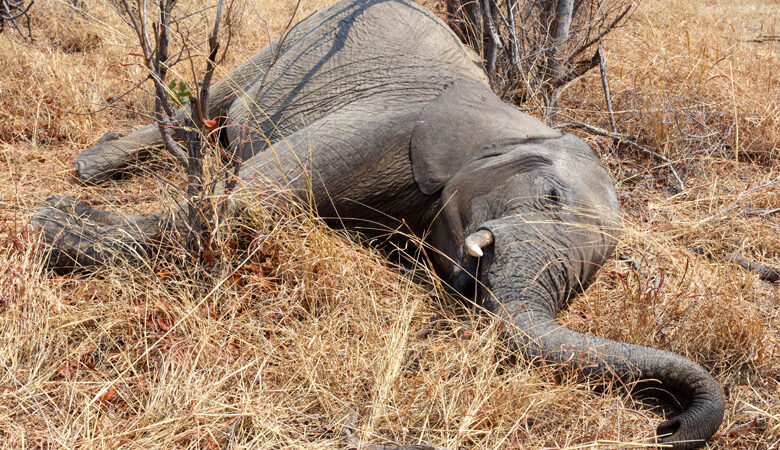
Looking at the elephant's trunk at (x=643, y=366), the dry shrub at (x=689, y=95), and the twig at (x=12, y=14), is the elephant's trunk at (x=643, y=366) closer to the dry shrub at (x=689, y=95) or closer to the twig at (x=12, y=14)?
the dry shrub at (x=689, y=95)

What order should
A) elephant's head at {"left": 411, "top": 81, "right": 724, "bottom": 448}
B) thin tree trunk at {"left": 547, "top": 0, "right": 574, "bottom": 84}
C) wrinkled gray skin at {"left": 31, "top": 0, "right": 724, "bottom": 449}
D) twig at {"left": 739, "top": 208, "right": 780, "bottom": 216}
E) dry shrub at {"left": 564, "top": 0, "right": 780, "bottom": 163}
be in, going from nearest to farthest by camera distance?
elephant's head at {"left": 411, "top": 81, "right": 724, "bottom": 448}, wrinkled gray skin at {"left": 31, "top": 0, "right": 724, "bottom": 449}, twig at {"left": 739, "top": 208, "right": 780, "bottom": 216}, dry shrub at {"left": 564, "top": 0, "right": 780, "bottom": 163}, thin tree trunk at {"left": 547, "top": 0, "right": 574, "bottom": 84}

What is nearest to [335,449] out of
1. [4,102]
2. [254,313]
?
[254,313]

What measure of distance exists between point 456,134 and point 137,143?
2.04 meters

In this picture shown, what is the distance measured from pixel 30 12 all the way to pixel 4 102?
254cm

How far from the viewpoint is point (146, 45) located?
3.06 meters

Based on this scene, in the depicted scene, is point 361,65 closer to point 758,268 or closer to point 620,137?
point 620,137

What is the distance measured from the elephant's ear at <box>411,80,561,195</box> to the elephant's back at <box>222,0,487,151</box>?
0.20 metres

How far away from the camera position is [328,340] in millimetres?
2996

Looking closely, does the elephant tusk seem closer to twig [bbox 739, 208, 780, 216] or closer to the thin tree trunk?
twig [bbox 739, 208, 780, 216]

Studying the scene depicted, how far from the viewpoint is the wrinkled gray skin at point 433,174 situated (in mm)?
2799

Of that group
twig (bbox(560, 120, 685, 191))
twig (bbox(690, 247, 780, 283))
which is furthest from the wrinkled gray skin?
twig (bbox(560, 120, 685, 191))

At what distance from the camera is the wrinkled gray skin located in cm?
280

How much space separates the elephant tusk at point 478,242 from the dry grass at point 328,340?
29 cm

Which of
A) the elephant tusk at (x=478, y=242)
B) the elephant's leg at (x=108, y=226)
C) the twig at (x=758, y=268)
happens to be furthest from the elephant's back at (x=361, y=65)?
the twig at (x=758, y=268)
